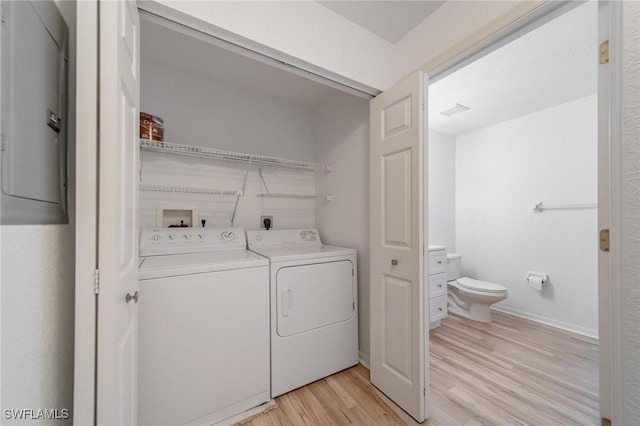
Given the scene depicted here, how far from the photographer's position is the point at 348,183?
87.0 inches

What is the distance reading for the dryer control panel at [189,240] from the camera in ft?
5.60

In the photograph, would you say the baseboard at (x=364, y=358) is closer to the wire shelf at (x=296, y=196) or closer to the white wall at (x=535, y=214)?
the wire shelf at (x=296, y=196)

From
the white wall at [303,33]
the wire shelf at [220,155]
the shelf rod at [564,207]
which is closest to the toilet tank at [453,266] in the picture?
the shelf rod at [564,207]

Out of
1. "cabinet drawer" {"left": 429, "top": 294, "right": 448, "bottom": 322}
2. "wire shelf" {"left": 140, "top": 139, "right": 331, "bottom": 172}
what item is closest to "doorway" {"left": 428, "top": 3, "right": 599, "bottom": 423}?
"cabinet drawer" {"left": 429, "top": 294, "right": 448, "bottom": 322}

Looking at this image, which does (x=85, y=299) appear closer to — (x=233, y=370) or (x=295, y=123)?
(x=233, y=370)

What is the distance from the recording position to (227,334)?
1.45m

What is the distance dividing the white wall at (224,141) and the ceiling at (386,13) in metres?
1.20

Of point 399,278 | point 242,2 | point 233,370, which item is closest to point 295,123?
point 242,2

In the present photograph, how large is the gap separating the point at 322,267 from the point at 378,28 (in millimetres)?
1792

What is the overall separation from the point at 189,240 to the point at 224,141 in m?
1.01

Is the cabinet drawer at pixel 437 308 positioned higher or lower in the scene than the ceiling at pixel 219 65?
lower

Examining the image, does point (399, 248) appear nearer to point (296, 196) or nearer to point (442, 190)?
point (296, 196)

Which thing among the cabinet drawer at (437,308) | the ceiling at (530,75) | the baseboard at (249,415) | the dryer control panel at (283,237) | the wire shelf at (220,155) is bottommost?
the baseboard at (249,415)

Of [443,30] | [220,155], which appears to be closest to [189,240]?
[220,155]
